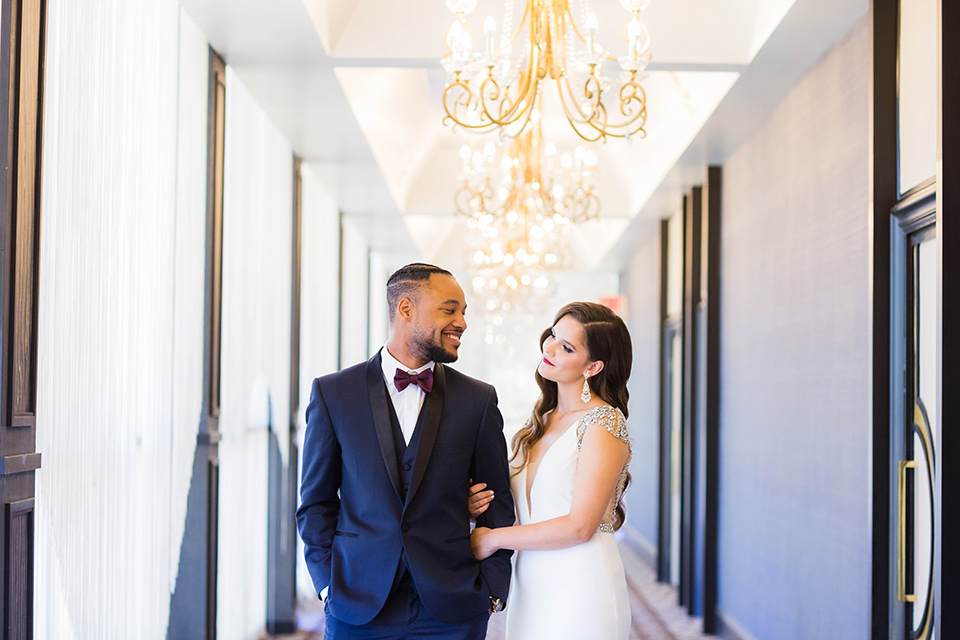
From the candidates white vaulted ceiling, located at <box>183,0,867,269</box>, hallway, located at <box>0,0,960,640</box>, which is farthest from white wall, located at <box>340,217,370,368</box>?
hallway, located at <box>0,0,960,640</box>

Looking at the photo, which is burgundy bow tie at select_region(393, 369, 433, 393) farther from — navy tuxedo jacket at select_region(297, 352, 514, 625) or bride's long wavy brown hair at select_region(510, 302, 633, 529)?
bride's long wavy brown hair at select_region(510, 302, 633, 529)

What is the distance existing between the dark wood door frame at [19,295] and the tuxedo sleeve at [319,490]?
2.39 feet

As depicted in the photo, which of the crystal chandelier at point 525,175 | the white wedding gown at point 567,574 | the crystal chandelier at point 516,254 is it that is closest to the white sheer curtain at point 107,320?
the white wedding gown at point 567,574

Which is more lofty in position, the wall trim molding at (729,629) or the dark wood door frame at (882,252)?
the dark wood door frame at (882,252)

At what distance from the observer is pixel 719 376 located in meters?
6.65

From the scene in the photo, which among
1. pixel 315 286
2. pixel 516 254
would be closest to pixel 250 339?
pixel 315 286

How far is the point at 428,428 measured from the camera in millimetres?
2555

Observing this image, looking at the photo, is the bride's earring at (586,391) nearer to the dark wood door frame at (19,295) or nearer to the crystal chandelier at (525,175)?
the dark wood door frame at (19,295)

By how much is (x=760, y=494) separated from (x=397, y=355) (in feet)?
11.8

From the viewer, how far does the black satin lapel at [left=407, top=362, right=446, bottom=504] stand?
2.51 m

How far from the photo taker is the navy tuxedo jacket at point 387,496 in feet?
8.23

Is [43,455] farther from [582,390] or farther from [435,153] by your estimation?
[435,153]

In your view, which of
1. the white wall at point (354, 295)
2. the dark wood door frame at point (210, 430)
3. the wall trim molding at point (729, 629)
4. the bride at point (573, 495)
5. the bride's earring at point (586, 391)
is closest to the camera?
the bride at point (573, 495)

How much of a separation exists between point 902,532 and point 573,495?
154 cm
